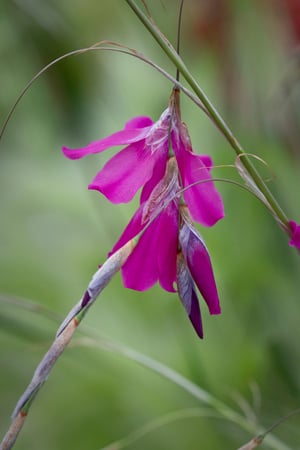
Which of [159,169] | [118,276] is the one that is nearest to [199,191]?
[159,169]

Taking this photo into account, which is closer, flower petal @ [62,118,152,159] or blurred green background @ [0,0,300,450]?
flower petal @ [62,118,152,159]

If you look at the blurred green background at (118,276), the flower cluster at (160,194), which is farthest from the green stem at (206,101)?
the blurred green background at (118,276)

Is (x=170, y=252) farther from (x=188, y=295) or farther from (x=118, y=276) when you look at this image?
(x=118, y=276)

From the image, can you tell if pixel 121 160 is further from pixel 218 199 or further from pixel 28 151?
pixel 28 151

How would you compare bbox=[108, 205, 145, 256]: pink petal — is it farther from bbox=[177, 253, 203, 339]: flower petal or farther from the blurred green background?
the blurred green background


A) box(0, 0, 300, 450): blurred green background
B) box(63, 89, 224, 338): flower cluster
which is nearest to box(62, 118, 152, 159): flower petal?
box(63, 89, 224, 338): flower cluster

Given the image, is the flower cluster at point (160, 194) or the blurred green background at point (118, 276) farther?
the blurred green background at point (118, 276)

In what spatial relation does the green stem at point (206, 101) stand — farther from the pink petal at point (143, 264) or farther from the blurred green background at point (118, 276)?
the blurred green background at point (118, 276)
